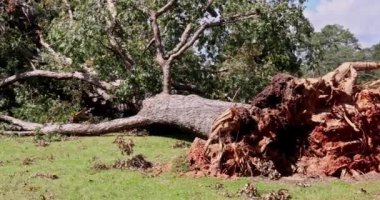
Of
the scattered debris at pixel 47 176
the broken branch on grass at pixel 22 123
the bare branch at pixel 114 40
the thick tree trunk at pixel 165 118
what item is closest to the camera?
the scattered debris at pixel 47 176

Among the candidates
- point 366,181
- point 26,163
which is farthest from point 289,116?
point 26,163

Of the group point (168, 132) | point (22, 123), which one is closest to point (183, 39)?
point (168, 132)

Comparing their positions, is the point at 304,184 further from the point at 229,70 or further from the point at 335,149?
the point at 229,70

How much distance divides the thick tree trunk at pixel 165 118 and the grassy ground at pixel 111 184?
111cm

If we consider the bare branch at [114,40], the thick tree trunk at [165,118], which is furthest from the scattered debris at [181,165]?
the bare branch at [114,40]

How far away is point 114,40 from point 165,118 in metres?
2.35

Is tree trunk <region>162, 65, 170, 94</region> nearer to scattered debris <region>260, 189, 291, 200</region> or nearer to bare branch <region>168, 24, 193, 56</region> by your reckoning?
bare branch <region>168, 24, 193, 56</region>

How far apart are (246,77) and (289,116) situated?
4944 mm

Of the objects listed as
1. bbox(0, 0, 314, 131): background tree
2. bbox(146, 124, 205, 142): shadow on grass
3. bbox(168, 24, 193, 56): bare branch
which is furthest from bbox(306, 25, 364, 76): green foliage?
bbox(146, 124, 205, 142): shadow on grass

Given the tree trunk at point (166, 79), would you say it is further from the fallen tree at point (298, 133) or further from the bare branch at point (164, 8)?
the fallen tree at point (298, 133)

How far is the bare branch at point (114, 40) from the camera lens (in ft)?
46.3

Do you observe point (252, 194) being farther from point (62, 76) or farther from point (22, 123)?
point (62, 76)

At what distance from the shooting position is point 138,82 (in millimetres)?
13953

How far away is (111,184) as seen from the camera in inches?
345
